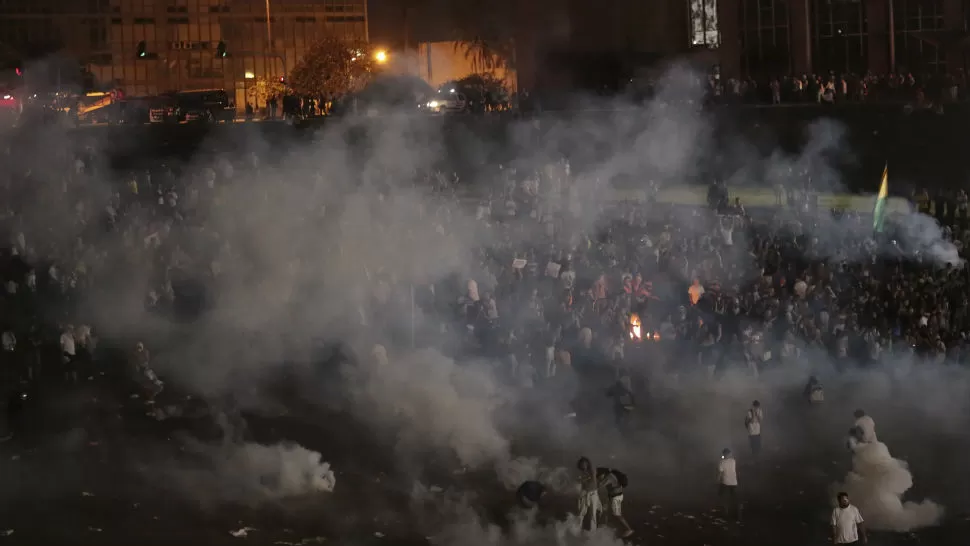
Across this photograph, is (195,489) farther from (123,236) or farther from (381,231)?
(123,236)

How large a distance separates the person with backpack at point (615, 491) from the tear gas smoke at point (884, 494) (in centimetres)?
164

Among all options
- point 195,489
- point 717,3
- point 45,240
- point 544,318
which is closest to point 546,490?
point 195,489

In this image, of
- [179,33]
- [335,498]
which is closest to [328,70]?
[179,33]

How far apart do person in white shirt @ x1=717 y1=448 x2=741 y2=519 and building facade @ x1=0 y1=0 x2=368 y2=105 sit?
31.9 m

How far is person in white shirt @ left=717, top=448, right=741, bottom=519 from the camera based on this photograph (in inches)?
308

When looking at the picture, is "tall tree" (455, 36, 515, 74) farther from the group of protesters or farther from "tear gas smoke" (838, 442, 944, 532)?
"tear gas smoke" (838, 442, 944, 532)

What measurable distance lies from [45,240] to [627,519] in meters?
10.2

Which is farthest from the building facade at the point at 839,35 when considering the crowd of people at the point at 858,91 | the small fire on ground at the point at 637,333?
the small fire on ground at the point at 637,333

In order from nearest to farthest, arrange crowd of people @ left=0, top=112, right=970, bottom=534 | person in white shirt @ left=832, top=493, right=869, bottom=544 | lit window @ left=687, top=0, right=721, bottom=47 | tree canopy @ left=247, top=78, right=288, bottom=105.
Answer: person in white shirt @ left=832, top=493, right=869, bottom=544
crowd of people @ left=0, top=112, right=970, bottom=534
lit window @ left=687, top=0, right=721, bottom=47
tree canopy @ left=247, top=78, right=288, bottom=105

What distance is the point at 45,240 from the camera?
49.3 feet

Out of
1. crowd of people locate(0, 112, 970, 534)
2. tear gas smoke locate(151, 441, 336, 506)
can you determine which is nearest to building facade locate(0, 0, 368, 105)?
crowd of people locate(0, 112, 970, 534)

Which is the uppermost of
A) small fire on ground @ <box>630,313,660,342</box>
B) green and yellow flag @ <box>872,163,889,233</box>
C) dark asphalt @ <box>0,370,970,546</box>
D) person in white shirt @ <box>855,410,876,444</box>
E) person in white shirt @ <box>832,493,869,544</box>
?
green and yellow flag @ <box>872,163,889,233</box>

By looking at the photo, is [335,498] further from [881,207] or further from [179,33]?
[179,33]

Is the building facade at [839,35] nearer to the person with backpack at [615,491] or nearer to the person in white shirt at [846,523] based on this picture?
the person with backpack at [615,491]
